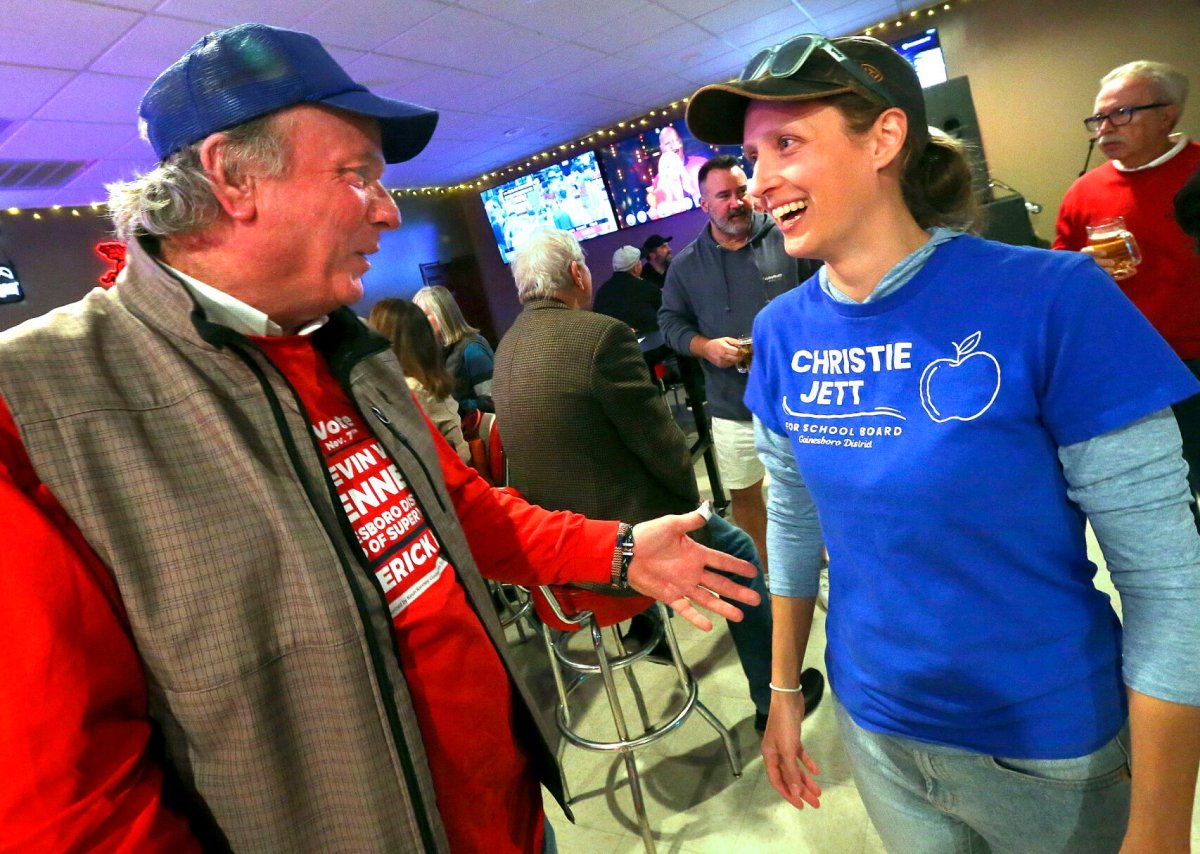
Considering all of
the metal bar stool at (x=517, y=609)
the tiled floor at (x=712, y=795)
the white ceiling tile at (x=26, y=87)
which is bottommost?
the tiled floor at (x=712, y=795)

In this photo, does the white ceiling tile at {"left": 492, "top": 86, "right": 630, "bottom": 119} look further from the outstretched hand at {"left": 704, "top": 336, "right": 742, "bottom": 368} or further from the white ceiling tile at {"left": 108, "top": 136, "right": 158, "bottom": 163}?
the outstretched hand at {"left": 704, "top": 336, "right": 742, "bottom": 368}

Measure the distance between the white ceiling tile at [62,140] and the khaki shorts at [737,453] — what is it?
4.46m

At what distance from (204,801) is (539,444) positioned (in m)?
1.29

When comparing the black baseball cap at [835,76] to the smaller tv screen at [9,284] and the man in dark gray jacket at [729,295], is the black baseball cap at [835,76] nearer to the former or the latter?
the man in dark gray jacket at [729,295]

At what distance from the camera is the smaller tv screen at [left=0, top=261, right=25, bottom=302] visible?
5.05 m

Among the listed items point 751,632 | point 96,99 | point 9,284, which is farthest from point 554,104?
point 751,632

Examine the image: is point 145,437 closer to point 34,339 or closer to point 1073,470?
point 34,339

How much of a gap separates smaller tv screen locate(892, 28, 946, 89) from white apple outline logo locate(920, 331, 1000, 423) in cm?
630

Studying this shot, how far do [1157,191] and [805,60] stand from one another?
209cm

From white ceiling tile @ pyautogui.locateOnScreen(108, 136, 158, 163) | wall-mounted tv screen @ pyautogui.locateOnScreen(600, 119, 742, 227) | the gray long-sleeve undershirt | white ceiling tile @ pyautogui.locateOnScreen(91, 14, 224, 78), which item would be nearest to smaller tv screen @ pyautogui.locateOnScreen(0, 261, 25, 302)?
white ceiling tile @ pyautogui.locateOnScreen(108, 136, 158, 163)

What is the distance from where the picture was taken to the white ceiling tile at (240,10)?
118 inches

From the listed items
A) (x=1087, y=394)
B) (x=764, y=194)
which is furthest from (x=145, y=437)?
(x=1087, y=394)

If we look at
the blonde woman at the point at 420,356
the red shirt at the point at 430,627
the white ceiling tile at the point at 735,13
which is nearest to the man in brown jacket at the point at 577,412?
the blonde woman at the point at 420,356

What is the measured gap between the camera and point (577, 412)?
74.4 inches
